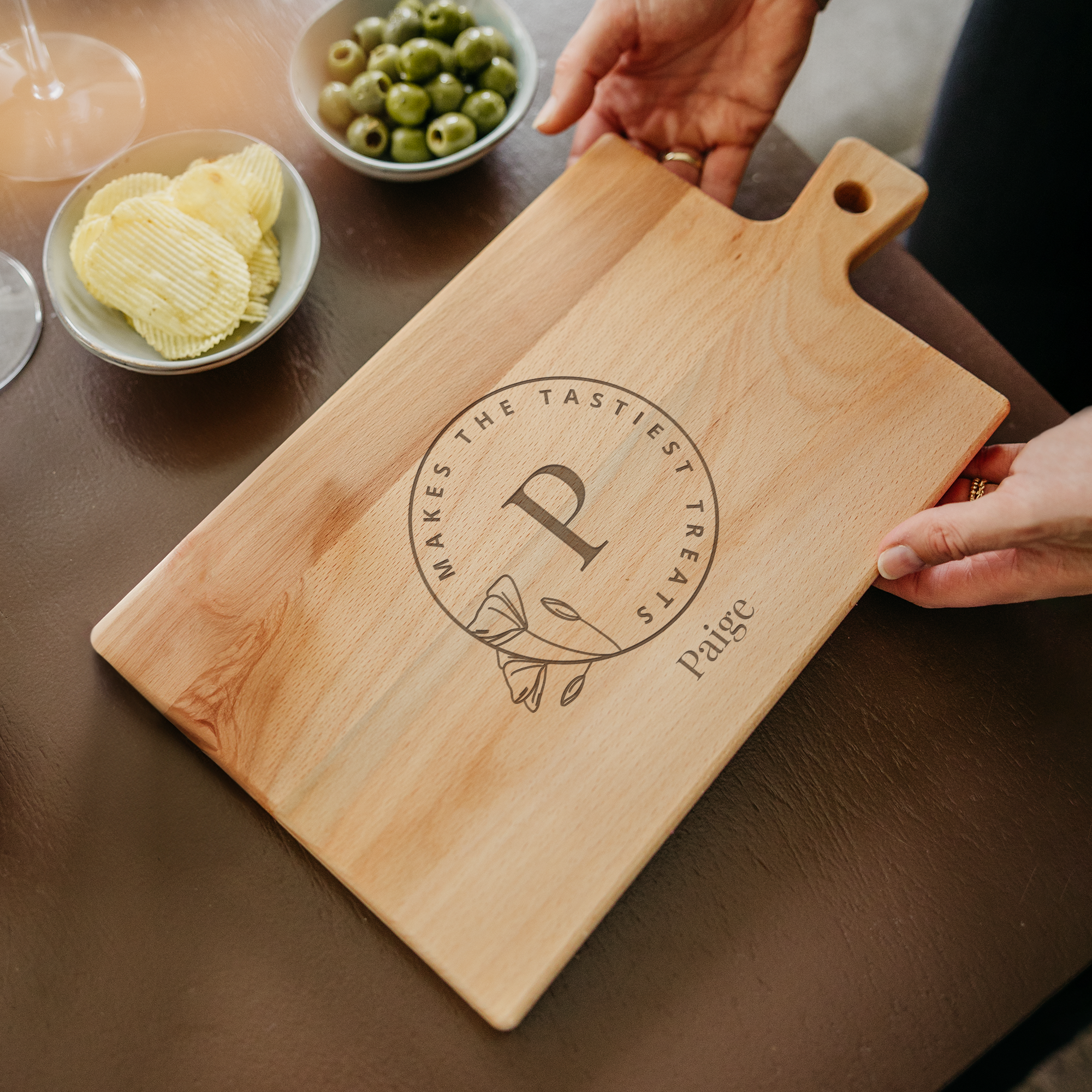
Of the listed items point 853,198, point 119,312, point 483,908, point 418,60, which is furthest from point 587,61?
point 483,908

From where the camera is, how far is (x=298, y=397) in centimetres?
86

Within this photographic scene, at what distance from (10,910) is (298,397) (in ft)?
1.66

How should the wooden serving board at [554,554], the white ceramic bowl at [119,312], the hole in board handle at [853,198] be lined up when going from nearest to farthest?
the wooden serving board at [554,554], the white ceramic bowl at [119,312], the hole in board handle at [853,198]

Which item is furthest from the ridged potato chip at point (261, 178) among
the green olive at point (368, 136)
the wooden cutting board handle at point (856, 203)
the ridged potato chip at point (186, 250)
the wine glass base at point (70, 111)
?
the wooden cutting board handle at point (856, 203)

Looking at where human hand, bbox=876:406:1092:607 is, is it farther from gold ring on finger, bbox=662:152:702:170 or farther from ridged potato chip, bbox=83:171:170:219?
ridged potato chip, bbox=83:171:170:219

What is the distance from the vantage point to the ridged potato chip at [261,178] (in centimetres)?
83

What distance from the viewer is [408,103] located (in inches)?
34.9

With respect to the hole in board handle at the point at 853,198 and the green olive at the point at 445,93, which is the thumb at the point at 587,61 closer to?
the green olive at the point at 445,93

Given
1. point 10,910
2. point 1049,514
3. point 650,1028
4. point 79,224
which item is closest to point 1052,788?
point 1049,514

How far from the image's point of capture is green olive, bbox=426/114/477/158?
0.89 m

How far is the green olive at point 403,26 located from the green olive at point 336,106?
3.0 inches

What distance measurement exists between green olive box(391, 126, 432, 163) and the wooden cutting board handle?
379 mm

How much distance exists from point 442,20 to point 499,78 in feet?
0.28

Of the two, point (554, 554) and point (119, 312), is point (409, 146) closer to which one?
point (119, 312)
